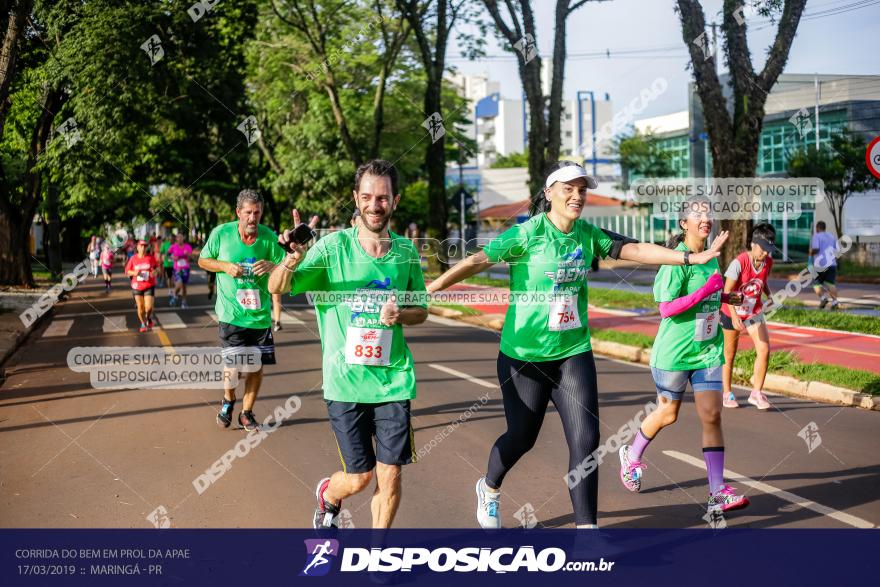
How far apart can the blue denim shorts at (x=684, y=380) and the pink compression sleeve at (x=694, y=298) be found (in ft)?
1.26

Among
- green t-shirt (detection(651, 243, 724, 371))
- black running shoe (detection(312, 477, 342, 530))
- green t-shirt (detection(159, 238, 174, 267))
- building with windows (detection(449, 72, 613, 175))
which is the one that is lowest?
black running shoe (detection(312, 477, 342, 530))

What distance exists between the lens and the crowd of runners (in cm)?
452

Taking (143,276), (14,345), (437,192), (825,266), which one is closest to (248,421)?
(14,345)

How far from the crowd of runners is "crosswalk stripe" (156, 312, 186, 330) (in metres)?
14.3

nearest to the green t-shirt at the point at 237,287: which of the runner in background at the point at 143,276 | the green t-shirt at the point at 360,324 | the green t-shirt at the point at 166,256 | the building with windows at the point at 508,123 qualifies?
the green t-shirt at the point at 360,324

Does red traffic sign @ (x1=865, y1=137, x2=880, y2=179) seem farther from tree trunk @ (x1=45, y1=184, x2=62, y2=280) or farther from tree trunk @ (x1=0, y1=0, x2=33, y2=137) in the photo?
tree trunk @ (x1=45, y1=184, x2=62, y2=280)

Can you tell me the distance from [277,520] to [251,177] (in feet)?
120

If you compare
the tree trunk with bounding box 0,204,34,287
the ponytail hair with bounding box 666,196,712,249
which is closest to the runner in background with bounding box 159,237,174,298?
the tree trunk with bounding box 0,204,34,287

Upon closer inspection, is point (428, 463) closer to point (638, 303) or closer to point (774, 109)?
point (638, 303)

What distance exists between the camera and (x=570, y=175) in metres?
5.06

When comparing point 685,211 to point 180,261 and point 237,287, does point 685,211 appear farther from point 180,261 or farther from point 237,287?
point 180,261

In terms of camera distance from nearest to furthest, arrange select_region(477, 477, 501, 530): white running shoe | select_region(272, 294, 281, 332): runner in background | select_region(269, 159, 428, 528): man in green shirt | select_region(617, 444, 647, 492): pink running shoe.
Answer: select_region(269, 159, 428, 528): man in green shirt → select_region(477, 477, 501, 530): white running shoe → select_region(617, 444, 647, 492): pink running shoe → select_region(272, 294, 281, 332): runner in background

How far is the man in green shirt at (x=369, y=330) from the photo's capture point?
14.7ft

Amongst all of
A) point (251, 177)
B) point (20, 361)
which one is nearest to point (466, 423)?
point (20, 361)
